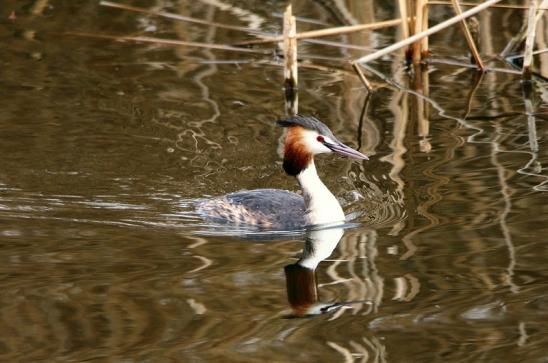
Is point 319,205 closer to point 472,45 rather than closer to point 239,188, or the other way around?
point 239,188

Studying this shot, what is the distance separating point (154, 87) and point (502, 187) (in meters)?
A: 3.95

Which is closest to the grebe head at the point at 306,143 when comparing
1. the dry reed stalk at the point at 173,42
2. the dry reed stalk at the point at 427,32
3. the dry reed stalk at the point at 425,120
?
the dry reed stalk at the point at 425,120

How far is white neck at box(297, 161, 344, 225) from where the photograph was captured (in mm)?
8273

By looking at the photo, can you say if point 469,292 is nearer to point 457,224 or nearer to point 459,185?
point 457,224

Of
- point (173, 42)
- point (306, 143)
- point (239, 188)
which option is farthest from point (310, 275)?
point (173, 42)

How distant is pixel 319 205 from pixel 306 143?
43 centimetres

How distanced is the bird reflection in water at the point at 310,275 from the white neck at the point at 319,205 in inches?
3.6

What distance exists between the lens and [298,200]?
854cm

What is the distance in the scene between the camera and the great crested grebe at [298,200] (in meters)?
8.28

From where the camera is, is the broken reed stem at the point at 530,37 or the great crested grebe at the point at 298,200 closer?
the great crested grebe at the point at 298,200

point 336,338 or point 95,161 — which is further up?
point 95,161

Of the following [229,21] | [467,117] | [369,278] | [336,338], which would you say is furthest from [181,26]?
[336,338]

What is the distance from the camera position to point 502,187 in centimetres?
859

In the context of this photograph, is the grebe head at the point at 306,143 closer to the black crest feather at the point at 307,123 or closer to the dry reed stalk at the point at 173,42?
the black crest feather at the point at 307,123
